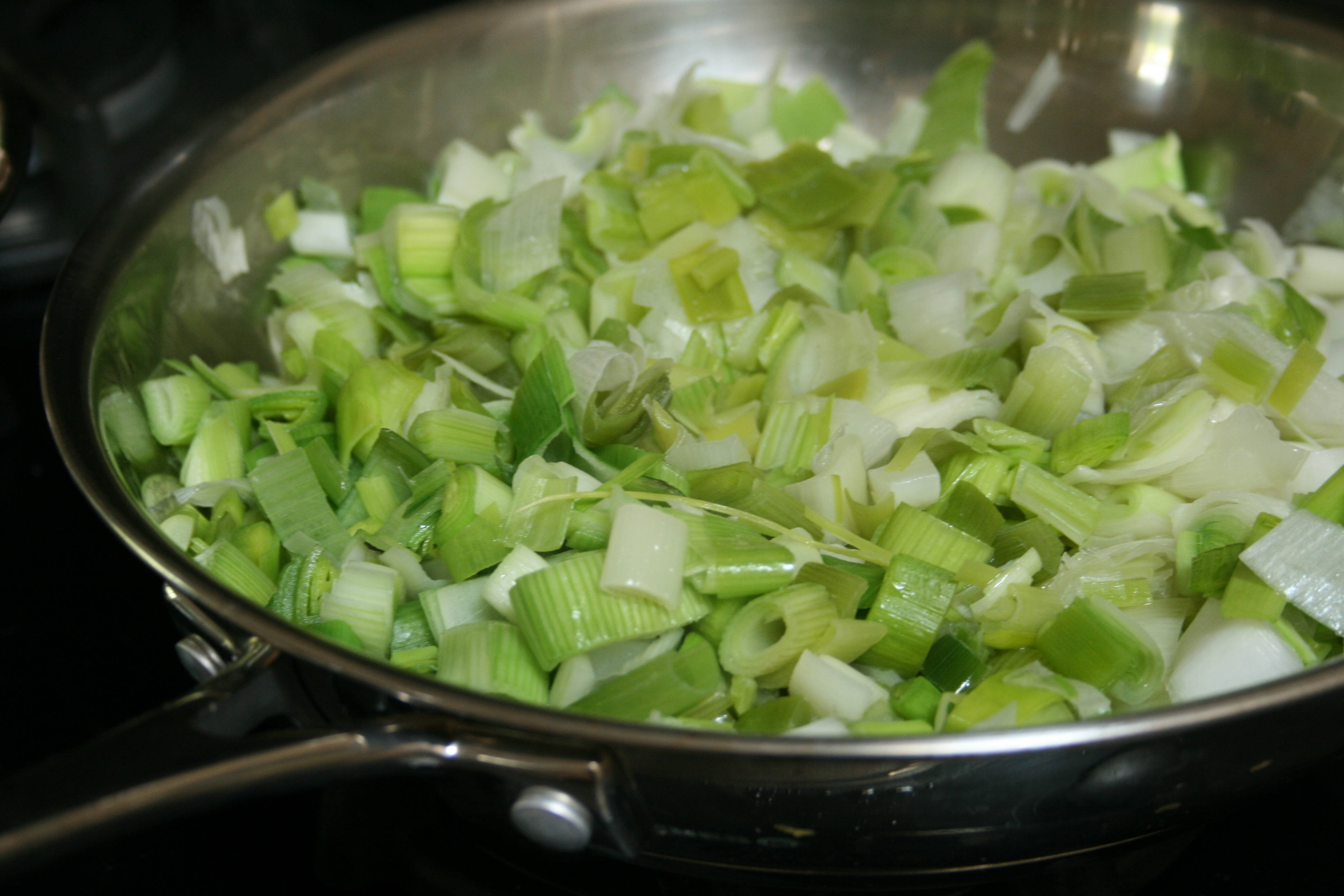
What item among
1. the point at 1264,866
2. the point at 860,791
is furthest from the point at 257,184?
the point at 1264,866

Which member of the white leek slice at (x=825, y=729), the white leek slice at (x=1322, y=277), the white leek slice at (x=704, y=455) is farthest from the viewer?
the white leek slice at (x=1322, y=277)

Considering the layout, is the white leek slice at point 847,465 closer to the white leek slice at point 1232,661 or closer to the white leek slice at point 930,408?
the white leek slice at point 930,408

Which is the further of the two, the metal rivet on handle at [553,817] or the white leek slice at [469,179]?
the white leek slice at [469,179]

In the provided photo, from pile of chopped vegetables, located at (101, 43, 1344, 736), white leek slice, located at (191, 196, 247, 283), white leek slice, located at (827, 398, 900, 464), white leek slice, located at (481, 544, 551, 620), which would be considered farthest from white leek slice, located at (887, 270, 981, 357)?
white leek slice, located at (191, 196, 247, 283)

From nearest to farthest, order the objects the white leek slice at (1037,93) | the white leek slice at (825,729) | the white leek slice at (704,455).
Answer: the white leek slice at (825,729)
the white leek slice at (704,455)
the white leek slice at (1037,93)

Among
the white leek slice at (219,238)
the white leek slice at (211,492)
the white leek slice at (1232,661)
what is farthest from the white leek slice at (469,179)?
the white leek slice at (1232,661)

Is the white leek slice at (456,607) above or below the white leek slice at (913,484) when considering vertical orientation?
below

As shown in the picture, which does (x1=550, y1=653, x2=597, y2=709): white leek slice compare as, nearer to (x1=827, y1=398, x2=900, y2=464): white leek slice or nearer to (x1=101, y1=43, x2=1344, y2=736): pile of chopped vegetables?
(x1=101, y1=43, x2=1344, y2=736): pile of chopped vegetables
